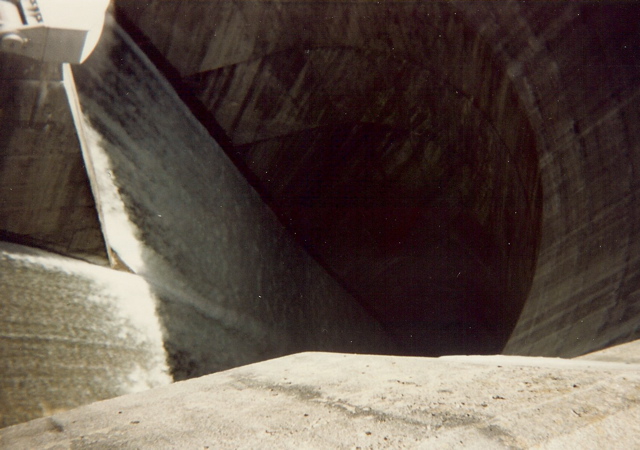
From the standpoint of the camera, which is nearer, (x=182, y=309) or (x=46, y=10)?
(x=46, y=10)

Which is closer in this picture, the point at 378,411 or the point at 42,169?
the point at 378,411

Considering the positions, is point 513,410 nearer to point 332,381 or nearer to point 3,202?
point 332,381

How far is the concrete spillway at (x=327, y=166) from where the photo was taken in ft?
11.3

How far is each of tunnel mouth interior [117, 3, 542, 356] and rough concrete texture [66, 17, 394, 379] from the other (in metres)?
0.41

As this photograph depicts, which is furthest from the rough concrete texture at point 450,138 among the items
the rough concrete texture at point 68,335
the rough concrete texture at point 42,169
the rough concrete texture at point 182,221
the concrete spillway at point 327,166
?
the rough concrete texture at point 68,335

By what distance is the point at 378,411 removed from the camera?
1.62m

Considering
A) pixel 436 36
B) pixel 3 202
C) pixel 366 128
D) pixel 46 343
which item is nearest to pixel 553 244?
pixel 436 36

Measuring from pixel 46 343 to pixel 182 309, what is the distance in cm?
105

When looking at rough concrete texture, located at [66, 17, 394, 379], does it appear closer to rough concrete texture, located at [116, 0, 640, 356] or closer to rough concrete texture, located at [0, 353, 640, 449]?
rough concrete texture, located at [116, 0, 640, 356]

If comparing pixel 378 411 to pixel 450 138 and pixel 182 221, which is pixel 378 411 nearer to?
pixel 182 221

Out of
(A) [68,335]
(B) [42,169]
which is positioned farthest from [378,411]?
(B) [42,169]

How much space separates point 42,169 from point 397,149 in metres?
3.65

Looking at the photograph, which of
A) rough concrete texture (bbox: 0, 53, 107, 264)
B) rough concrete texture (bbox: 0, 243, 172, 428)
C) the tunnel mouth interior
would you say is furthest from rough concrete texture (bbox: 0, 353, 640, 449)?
the tunnel mouth interior

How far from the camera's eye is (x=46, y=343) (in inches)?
116
